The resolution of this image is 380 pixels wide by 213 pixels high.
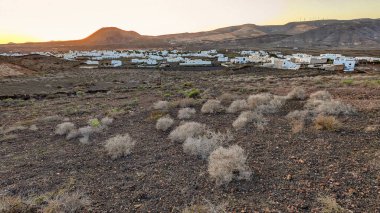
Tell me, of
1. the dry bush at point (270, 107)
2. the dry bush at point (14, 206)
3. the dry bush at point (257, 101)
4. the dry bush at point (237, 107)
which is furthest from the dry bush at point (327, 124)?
the dry bush at point (14, 206)

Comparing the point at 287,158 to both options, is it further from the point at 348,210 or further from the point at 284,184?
the point at 348,210

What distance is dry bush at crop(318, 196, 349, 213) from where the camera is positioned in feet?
15.4

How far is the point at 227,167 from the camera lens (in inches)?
254

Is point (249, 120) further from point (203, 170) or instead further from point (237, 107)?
point (203, 170)

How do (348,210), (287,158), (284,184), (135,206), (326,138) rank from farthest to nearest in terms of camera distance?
(326,138), (287,158), (284,184), (135,206), (348,210)

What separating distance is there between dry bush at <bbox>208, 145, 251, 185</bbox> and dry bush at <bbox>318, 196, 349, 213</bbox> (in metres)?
1.63

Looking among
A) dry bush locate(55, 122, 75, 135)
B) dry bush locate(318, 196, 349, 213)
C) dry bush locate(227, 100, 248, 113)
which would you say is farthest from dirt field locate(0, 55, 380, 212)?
dry bush locate(227, 100, 248, 113)

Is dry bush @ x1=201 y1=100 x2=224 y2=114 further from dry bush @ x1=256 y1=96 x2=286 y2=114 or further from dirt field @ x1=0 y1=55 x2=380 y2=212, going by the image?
dry bush @ x1=256 y1=96 x2=286 y2=114

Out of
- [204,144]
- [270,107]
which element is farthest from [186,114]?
[204,144]

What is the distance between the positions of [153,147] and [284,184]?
4542 millimetres

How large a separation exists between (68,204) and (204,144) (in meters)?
4.16

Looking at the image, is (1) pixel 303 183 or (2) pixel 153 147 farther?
(2) pixel 153 147

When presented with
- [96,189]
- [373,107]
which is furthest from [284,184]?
[373,107]

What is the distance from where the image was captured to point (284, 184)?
5.86 m
